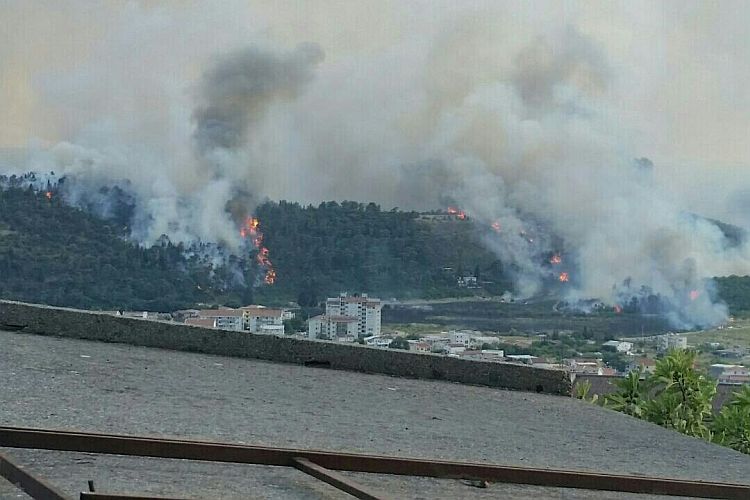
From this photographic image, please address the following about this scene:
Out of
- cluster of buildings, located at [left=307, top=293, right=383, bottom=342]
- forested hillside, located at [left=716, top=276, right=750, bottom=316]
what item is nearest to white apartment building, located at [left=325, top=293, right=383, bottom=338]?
cluster of buildings, located at [left=307, top=293, right=383, bottom=342]

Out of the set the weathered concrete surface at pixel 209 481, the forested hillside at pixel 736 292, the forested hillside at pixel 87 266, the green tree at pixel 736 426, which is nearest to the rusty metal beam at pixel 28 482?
the weathered concrete surface at pixel 209 481

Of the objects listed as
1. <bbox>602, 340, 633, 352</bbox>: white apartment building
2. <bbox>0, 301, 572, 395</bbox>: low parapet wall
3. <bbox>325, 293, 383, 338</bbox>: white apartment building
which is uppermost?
<bbox>325, 293, 383, 338</bbox>: white apartment building

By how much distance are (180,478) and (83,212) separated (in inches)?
2219

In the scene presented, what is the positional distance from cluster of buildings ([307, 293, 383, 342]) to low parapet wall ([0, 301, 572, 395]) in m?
23.5

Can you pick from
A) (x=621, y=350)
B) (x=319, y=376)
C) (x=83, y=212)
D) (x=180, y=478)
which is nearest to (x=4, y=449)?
(x=180, y=478)

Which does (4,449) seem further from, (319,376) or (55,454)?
(319,376)

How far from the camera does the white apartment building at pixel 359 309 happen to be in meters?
42.4

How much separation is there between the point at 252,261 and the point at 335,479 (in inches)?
2307

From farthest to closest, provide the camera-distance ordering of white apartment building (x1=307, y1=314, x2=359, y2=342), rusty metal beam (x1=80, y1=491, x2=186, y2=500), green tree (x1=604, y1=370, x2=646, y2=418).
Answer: white apartment building (x1=307, y1=314, x2=359, y2=342) → green tree (x1=604, y1=370, x2=646, y2=418) → rusty metal beam (x1=80, y1=491, x2=186, y2=500)

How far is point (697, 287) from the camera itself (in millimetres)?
69938

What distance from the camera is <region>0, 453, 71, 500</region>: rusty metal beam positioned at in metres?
2.83

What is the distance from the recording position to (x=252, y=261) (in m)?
61.8

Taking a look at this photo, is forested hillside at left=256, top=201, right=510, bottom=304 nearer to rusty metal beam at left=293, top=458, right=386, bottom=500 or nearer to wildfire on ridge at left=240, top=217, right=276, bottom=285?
wildfire on ridge at left=240, top=217, right=276, bottom=285

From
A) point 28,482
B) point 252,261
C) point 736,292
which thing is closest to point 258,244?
point 252,261
